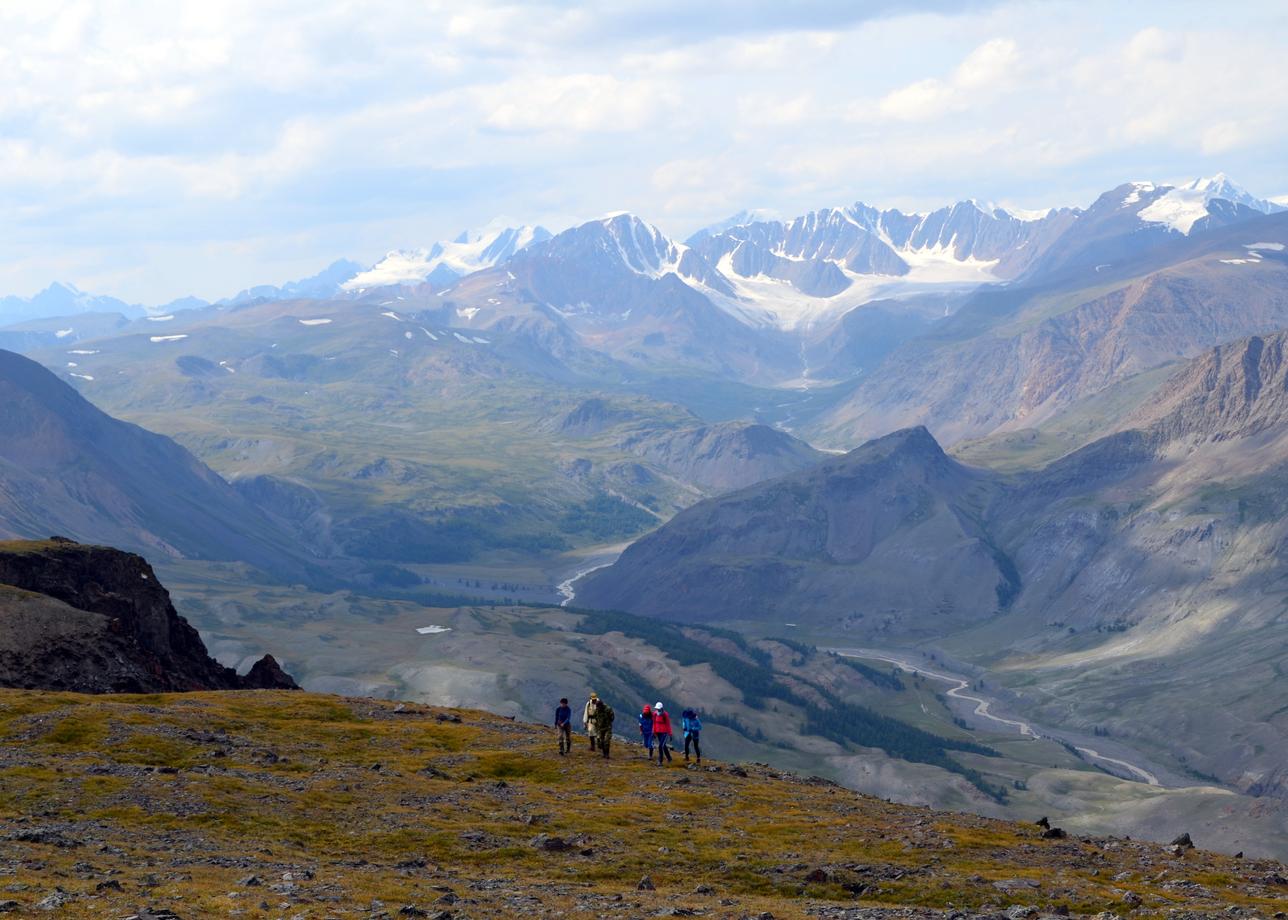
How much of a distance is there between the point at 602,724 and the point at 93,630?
49.5m

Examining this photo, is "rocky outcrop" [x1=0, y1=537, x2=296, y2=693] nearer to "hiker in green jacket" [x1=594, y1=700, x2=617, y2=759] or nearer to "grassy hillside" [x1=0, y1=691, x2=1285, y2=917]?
Answer: "grassy hillside" [x1=0, y1=691, x2=1285, y2=917]

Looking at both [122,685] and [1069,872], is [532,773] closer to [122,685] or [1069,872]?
[1069,872]

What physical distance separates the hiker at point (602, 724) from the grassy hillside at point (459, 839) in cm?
138

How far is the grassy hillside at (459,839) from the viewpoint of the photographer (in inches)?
2130

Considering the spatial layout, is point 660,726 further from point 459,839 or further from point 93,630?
point 93,630

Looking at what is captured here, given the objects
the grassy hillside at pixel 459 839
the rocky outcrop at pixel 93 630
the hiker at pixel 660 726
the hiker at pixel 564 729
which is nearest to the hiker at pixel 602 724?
the grassy hillside at pixel 459 839

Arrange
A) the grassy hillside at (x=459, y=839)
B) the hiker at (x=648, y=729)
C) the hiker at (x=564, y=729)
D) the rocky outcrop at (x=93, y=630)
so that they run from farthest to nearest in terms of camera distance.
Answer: the rocky outcrop at (x=93, y=630)
the hiker at (x=648, y=729)
the hiker at (x=564, y=729)
the grassy hillside at (x=459, y=839)

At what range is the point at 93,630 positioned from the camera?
11419cm

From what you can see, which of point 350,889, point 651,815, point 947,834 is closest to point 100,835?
point 350,889

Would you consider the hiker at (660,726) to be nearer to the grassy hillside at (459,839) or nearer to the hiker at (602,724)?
the grassy hillside at (459,839)

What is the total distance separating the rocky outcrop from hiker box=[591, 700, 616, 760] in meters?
42.5

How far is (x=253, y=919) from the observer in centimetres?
4734

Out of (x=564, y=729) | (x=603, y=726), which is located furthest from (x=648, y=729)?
(x=564, y=729)

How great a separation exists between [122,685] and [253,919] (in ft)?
227
